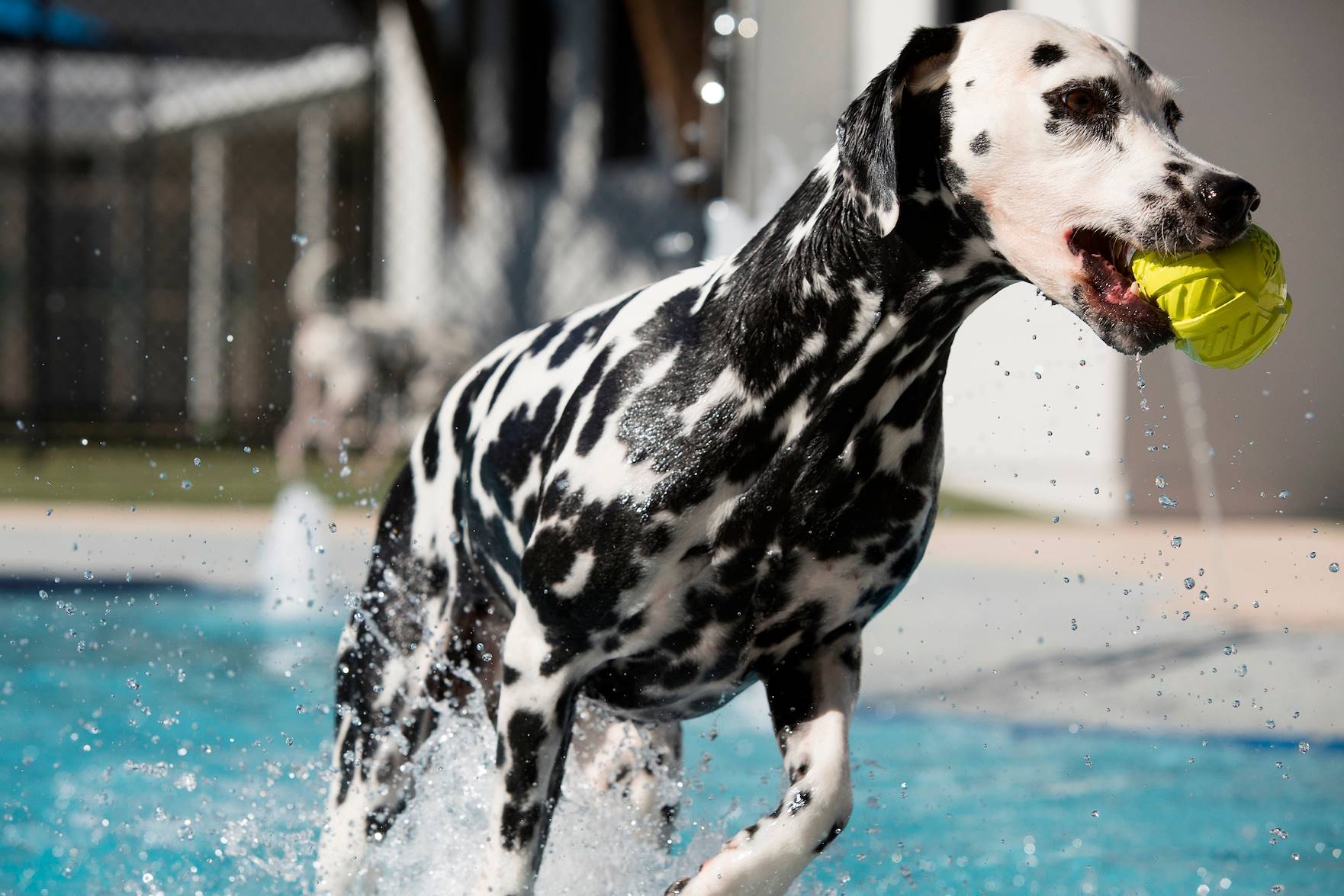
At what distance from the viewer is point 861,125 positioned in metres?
2.23

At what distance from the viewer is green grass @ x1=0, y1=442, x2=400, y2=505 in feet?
30.7

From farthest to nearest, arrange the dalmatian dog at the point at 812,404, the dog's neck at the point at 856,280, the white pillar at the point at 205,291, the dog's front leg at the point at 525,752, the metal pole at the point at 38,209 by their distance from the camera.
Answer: the white pillar at the point at 205,291 < the metal pole at the point at 38,209 < the dog's front leg at the point at 525,752 < the dog's neck at the point at 856,280 < the dalmatian dog at the point at 812,404

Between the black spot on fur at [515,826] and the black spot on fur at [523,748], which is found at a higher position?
the black spot on fur at [523,748]

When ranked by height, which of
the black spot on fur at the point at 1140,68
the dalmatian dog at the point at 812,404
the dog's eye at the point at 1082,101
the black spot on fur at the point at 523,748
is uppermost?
the black spot on fur at the point at 1140,68

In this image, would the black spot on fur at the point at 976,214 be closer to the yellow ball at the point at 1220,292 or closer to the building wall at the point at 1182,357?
the yellow ball at the point at 1220,292

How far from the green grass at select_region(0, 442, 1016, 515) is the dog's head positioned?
6.14 m

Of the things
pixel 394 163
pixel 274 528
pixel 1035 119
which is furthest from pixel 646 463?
pixel 394 163

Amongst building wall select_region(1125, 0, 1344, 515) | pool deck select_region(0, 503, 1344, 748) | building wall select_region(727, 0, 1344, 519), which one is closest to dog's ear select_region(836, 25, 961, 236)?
pool deck select_region(0, 503, 1344, 748)

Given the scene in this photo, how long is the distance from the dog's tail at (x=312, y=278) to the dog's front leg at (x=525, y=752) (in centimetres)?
981

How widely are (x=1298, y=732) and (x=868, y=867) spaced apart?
1.56 metres

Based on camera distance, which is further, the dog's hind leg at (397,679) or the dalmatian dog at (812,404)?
the dog's hind leg at (397,679)

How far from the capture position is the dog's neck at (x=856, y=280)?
2.27 meters

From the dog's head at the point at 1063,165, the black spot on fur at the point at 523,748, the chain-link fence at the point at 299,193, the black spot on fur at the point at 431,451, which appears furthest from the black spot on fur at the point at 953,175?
the chain-link fence at the point at 299,193

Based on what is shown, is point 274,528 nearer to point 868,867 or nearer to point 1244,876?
point 868,867
